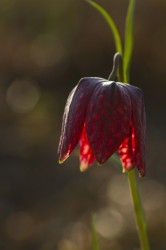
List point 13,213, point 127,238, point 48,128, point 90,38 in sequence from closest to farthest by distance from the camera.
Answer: point 127,238
point 13,213
point 48,128
point 90,38

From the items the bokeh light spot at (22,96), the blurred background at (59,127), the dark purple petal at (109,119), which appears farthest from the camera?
the bokeh light spot at (22,96)

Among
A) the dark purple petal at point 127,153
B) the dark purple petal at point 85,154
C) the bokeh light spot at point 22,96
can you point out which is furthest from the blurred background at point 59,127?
the dark purple petal at point 127,153

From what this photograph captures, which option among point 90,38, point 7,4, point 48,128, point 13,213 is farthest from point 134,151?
point 7,4

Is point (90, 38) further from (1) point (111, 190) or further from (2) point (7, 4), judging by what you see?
(1) point (111, 190)

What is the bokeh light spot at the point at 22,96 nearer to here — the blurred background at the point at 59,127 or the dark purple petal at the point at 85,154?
the blurred background at the point at 59,127

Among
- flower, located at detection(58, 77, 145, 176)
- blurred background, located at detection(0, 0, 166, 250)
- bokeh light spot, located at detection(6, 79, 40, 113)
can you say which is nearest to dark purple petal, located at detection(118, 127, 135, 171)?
flower, located at detection(58, 77, 145, 176)

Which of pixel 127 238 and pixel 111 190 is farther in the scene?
pixel 111 190

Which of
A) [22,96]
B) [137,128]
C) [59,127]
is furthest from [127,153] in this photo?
[22,96]

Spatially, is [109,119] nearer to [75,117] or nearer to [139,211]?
[75,117]
